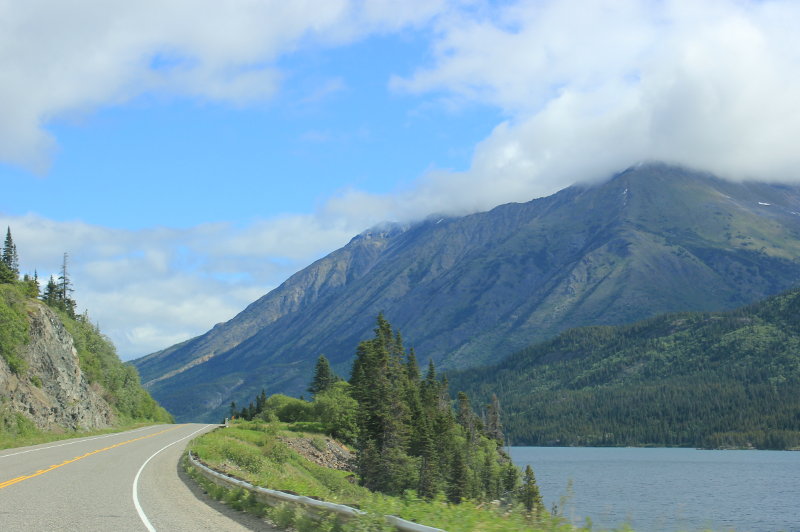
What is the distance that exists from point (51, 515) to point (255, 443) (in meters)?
34.6

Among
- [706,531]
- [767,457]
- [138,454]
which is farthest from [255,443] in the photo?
[767,457]

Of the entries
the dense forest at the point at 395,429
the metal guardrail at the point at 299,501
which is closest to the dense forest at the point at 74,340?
the dense forest at the point at 395,429

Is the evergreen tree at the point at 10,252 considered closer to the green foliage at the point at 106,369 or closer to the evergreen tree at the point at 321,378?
the green foliage at the point at 106,369

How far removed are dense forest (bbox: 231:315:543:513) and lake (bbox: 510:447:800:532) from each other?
399 inches

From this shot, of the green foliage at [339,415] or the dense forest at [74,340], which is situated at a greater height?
the dense forest at [74,340]

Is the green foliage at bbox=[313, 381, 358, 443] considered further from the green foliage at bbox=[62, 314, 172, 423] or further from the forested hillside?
the green foliage at bbox=[62, 314, 172, 423]

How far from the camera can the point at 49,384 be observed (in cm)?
6612

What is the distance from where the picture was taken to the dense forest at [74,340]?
6175 cm

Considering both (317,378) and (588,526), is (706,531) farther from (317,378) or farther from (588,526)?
(317,378)

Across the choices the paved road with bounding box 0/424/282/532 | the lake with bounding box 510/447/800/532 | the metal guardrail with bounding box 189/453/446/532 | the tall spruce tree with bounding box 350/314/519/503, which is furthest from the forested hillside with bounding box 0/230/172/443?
the lake with bounding box 510/447/800/532

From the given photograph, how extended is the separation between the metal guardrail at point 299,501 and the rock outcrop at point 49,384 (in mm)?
37544

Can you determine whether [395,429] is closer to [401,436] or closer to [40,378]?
[401,436]

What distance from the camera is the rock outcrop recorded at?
58594 millimetres

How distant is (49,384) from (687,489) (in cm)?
9251
